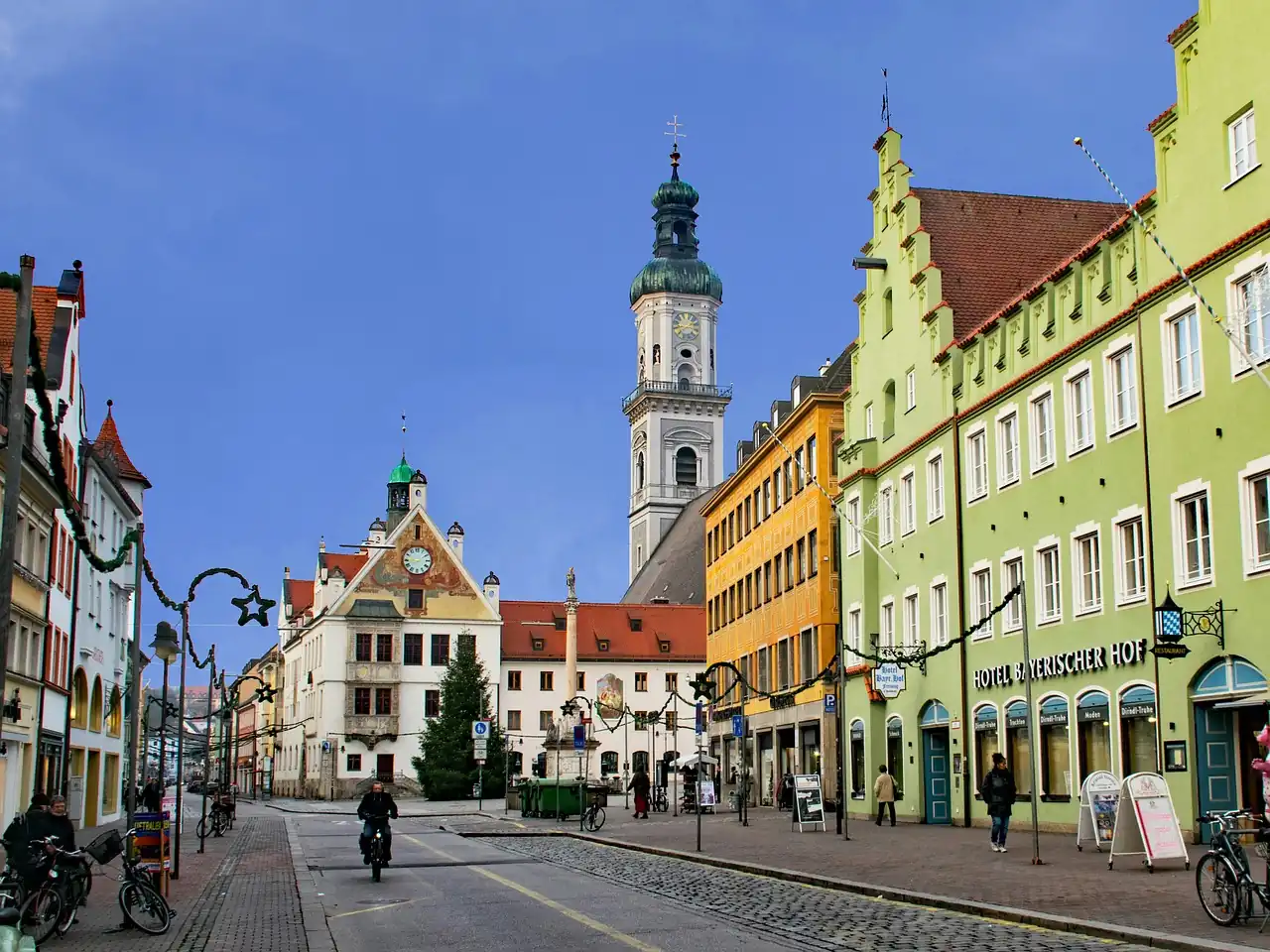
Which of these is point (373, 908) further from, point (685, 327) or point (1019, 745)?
point (685, 327)

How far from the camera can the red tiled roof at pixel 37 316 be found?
3606 cm

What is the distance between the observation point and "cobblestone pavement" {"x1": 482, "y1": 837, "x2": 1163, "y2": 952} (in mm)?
14984

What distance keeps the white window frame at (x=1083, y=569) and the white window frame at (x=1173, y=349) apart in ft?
13.0

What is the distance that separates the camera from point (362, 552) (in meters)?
119

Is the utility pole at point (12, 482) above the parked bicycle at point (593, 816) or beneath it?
above

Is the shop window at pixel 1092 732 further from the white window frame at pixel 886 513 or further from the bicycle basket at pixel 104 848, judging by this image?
the bicycle basket at pixel 104 848

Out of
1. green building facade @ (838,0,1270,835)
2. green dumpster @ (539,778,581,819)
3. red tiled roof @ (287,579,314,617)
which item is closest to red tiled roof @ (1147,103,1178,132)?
green building facade @ (838,0,1270,835)

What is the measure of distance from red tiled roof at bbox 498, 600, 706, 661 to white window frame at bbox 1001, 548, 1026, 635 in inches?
2689

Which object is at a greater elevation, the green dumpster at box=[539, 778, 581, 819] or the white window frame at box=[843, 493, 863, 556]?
the white window frame at box=[843, 493, 863, 556]

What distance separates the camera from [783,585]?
58188mm

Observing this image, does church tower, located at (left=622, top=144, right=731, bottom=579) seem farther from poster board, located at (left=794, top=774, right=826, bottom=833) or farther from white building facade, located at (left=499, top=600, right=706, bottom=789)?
poster board, located at (left=794, top=774, right=826, bottom=833)

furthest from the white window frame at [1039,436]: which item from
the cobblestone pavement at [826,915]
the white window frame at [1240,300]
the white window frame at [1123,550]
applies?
the cobblestone pavement at [826,915]

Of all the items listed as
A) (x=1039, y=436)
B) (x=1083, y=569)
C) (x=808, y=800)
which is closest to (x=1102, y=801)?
(x=1083, y=569)

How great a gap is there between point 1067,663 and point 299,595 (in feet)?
325
